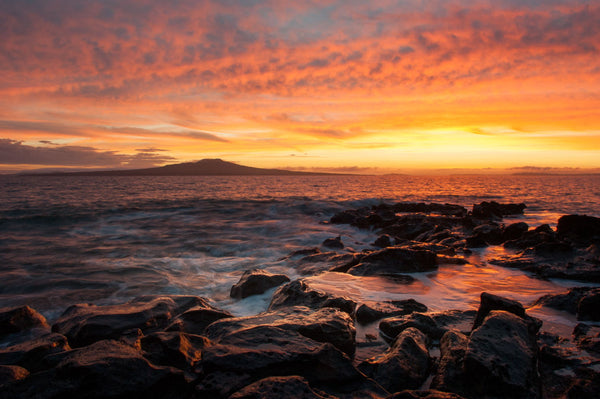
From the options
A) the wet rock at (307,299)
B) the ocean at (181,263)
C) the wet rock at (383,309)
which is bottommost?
the ocean at (181,263)

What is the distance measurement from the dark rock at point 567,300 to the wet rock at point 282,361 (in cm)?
455

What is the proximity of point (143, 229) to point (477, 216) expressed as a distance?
69.8ft

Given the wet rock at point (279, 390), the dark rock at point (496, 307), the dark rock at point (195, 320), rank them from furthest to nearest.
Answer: the dark rock at point (195, 320)
the dark rock at point (496, 307)
the wet rock at point (279, 390)

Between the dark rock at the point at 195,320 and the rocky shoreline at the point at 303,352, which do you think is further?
the dark rock at the point at 195,320

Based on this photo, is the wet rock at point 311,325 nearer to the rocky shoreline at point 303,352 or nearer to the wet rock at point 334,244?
the rocky shoreline at point 303,352

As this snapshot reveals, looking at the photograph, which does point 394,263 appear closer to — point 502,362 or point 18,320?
point 502,362

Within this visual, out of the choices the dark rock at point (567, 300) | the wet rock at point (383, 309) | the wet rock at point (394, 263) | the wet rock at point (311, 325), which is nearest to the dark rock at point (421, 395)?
the wet rock at point (311, 325)

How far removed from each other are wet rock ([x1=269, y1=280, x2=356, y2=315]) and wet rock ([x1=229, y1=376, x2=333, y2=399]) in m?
2.54

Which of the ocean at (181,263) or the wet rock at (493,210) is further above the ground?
the wet rock at (493,210)

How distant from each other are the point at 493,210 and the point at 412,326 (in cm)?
2364

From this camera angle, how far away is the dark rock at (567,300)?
5.67 m

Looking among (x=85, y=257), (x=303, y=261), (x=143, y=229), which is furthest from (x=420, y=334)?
(x=143, y=229)

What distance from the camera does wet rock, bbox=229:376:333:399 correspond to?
2855mm

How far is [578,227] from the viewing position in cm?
1254
